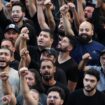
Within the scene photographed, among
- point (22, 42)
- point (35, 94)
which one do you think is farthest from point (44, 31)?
point (35, 94)

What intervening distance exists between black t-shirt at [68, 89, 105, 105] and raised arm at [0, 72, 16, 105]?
90 cm

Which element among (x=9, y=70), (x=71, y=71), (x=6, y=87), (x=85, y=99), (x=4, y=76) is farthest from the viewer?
(x=71, y=71)

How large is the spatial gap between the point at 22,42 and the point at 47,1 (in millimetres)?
1135

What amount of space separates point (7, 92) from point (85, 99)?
3.74 feet

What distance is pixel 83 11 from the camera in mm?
11008

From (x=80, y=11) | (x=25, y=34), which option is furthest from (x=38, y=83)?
(x=80, y=11)

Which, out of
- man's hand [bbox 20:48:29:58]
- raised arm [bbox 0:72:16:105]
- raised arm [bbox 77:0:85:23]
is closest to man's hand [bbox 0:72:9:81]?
raised arm [bbox 0:72:16:105]

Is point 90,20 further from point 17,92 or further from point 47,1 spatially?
point 17,92

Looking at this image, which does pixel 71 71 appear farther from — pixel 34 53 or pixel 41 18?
pixel 41 18

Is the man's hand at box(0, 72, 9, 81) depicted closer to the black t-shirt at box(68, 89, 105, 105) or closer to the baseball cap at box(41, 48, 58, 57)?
the black t-shirt at box(68, 89, 105, 105)

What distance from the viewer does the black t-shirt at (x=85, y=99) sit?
27.9 ft

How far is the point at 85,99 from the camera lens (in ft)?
28.0

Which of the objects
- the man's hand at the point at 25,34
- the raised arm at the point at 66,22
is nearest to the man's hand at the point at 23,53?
the man's hand at the point at 25,34

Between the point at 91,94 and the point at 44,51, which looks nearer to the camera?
the point at 91,94
